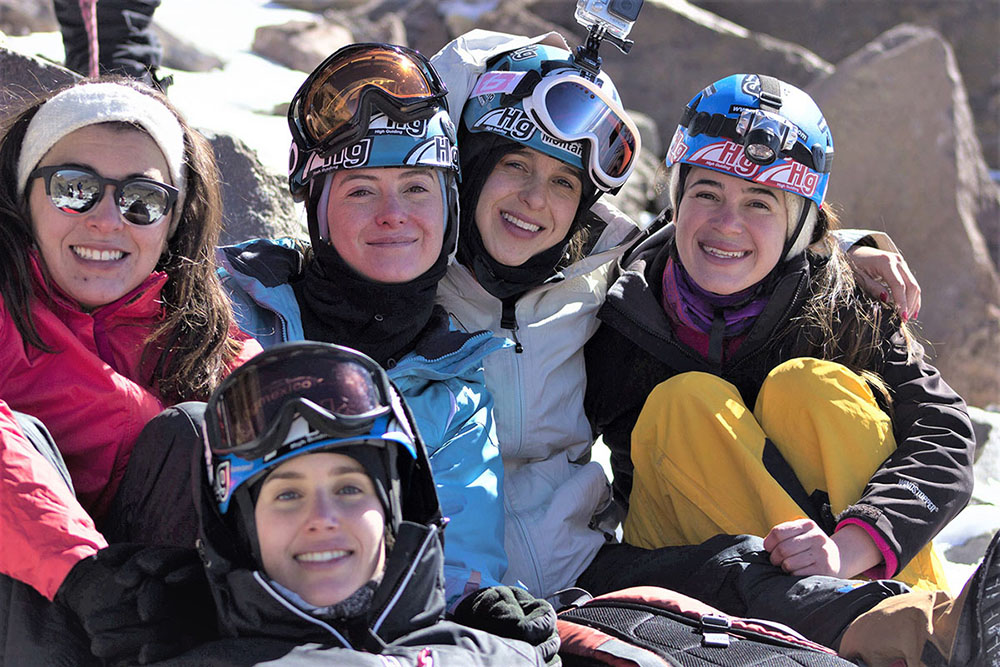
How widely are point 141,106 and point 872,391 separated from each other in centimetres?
253

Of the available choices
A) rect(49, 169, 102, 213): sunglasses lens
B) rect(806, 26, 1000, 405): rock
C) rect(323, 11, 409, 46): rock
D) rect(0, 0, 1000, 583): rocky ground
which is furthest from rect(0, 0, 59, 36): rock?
rect(49, 169, 102, 213): sunglasses lens

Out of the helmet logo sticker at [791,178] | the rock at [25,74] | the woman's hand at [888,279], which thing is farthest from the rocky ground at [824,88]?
the helmet logo sticker at [791,178]

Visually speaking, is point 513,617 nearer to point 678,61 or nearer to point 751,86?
point 751,86

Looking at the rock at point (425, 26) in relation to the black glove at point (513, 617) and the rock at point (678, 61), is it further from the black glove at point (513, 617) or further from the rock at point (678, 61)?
the black glove at point (513, 617)

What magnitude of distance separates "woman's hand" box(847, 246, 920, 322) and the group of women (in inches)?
1.1

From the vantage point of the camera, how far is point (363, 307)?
12.1 feet

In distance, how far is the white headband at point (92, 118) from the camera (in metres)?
3.15

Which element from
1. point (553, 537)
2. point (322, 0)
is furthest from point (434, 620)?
point (322, 0)

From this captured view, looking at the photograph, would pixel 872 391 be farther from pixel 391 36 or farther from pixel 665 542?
pixel 391 36

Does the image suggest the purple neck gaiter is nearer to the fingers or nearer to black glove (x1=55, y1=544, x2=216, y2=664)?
the fingers

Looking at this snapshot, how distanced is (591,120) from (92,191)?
185cm

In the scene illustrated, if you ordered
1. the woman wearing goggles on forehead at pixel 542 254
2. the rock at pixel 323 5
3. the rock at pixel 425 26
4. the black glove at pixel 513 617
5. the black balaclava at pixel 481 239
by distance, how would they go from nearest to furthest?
the black glove at pixel 513 617
the woman wearing goggles on forehead at pixel 542 254
the black balaclava at pixel 481 239
the rock at pixel 425 26
the rock at pixel 323 5

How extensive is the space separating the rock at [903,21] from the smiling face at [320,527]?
52.9 ft

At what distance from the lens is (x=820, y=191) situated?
166 inches
